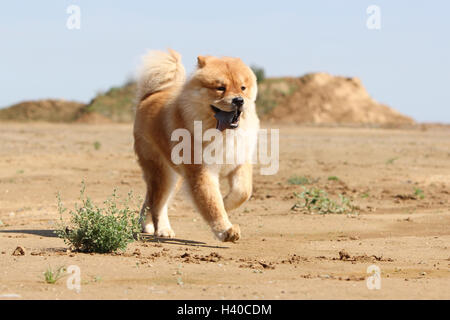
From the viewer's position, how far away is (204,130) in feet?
23.6

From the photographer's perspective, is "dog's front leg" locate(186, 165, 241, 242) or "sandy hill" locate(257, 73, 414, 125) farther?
"sandy hill" locate(257, 73, 414, 125)

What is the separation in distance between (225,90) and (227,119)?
29 centimetres

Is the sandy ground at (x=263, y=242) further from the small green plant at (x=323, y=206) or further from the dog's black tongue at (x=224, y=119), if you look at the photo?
the dog's black tongue at (x=224, y=119)

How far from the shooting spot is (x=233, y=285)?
5168 mm

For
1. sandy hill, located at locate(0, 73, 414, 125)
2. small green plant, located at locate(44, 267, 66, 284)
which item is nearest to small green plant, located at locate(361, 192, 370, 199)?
small green plant, located at locate(44, 267, 66, 284)

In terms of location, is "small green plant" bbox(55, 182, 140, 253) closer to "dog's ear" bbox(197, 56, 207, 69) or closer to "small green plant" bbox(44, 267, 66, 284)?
"small green plant" bbox(44, 267, 66, 284)

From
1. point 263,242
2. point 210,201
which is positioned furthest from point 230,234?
point 263,242

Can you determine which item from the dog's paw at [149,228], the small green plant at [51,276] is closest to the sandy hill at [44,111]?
the dog's paw at [149,228]

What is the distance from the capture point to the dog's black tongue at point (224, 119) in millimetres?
7023

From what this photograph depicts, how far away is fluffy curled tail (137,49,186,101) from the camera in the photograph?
28.0 feet
